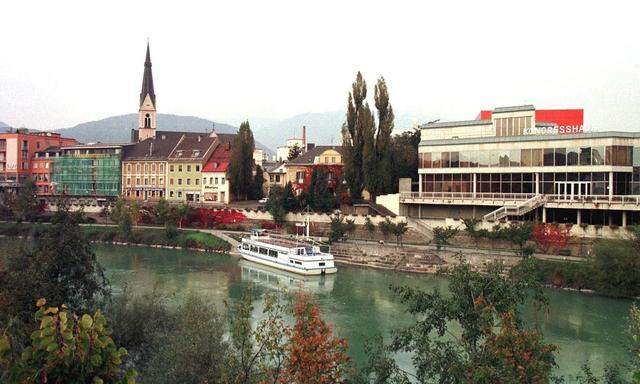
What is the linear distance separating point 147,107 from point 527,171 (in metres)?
55.1

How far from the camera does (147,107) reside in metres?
81.8

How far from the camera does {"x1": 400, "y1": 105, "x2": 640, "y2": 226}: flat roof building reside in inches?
1556

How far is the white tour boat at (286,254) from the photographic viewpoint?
125ft

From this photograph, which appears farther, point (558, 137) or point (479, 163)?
point (479, 163)

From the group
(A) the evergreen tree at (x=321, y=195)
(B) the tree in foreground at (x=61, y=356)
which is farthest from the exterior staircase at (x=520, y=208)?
(B) the tree in foreground at (x=61, y=356)

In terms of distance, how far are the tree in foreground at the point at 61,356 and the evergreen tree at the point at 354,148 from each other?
46228mm

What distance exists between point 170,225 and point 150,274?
14974mm

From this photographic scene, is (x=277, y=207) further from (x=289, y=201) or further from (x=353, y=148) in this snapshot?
(x=353, y=148)

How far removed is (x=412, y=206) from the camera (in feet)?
160

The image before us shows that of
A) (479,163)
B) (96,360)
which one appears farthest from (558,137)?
(96,360)

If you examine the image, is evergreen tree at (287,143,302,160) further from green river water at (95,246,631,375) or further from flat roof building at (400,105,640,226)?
green river water at (95,246,631,375)

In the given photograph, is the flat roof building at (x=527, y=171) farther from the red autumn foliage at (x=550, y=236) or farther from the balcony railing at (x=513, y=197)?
the red autumn foliage at (x=550, y=236)

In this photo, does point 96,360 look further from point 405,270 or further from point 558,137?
point 558,137

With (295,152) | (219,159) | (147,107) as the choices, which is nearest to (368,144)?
(219,159)
